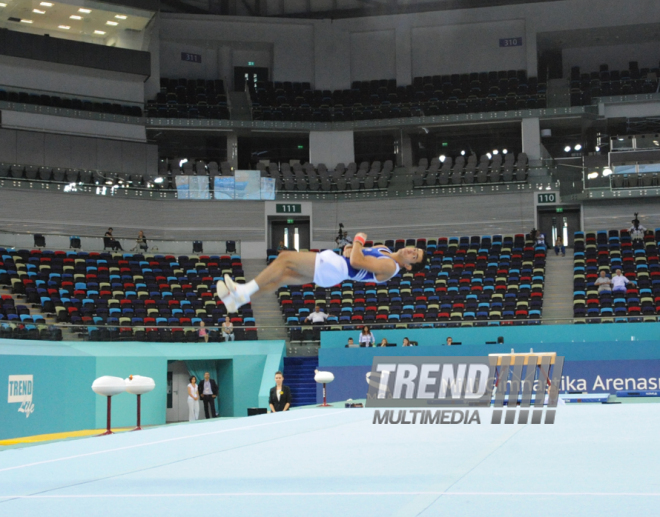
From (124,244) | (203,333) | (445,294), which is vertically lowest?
(203,333)

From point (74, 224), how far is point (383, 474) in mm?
28225

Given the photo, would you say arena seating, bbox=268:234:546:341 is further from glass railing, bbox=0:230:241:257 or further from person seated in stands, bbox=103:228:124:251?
person seated in stands, bbox=103:228:124:251

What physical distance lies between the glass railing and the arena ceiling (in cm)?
1589

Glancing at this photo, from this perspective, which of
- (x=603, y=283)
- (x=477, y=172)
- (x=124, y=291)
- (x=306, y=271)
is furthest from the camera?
(x=477, y=172)

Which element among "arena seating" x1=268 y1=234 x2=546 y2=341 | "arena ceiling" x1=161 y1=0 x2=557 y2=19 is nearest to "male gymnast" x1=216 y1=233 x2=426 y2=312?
"arena seating" x1=268 y1=234 x2=546 y2=341

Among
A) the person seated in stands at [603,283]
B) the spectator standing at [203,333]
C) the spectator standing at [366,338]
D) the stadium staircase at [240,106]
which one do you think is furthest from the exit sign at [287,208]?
the person seated in stands at [603,283]

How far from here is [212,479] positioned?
526 cm

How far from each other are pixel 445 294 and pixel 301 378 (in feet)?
20.4

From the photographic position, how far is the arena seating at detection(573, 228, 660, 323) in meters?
22.8

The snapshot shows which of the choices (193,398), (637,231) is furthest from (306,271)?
(637,231)

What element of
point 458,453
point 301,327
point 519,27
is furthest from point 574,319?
point 519,27

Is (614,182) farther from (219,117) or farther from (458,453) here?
(458,453)

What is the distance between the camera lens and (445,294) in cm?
2539

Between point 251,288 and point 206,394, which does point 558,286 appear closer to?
point 206,394
